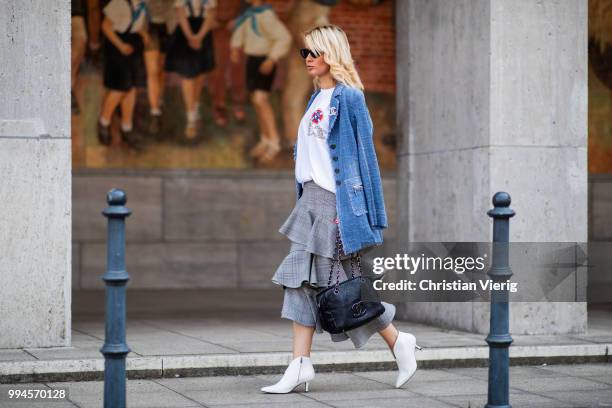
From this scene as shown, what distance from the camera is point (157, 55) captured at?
1470cm

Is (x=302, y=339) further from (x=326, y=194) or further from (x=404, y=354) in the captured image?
(x=326, y=194)

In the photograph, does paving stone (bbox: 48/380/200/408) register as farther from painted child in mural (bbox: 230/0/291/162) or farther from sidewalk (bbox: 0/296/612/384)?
painted child in mural (bbox: 230/0/291/162)

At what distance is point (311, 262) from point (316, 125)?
2.72 ft

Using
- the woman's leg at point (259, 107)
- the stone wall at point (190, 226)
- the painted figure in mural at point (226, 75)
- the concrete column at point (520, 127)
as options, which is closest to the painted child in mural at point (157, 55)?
the painted figure in mural at point (226, 75)

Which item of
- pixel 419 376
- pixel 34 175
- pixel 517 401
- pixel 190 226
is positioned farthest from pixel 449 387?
pixel 190 226

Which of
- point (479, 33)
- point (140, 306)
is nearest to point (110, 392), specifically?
point (479, 33)

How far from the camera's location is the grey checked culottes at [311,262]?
7.05 metres

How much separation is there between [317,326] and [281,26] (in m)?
8.50

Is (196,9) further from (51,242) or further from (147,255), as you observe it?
(51,242)

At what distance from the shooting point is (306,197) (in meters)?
7.16

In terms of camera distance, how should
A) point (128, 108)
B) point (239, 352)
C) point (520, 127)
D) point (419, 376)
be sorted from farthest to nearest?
point (128, 108)
point (520, 127)
point (239, 352)
point (419, 376)

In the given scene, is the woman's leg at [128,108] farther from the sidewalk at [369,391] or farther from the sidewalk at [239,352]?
the sidewalk at [369,391]

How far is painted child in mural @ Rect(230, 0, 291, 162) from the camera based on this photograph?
15.0 m

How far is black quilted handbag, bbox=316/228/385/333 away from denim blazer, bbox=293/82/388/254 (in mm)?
220
